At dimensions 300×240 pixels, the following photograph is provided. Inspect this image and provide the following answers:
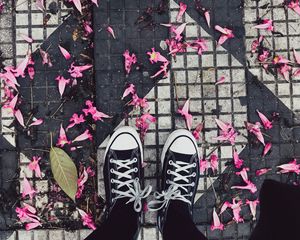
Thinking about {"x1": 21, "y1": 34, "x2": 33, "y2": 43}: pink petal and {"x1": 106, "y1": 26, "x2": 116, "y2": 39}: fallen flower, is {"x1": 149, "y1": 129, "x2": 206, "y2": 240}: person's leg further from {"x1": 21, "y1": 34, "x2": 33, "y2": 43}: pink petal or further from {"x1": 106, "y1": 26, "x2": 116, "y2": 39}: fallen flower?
{"x1": 21, "y1": 34, "x2": 33, "y2": 43}: pink petal

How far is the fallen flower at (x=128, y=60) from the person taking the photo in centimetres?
279

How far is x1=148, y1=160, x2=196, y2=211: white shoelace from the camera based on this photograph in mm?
2758

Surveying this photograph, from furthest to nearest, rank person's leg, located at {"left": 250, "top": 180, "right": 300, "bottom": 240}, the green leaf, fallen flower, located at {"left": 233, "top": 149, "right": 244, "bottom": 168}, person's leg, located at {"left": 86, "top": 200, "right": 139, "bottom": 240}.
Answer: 1. fallen flower, located at {"left": 233, "top": 149, "right": 244, "bottom": 168}
2. the green leaf
3. person's leg, located at {"left": 86, "top": 200, "right": 139, "bottom": 240}
4. person's leg, located at {"left": 250, "top": 180, "right": 300, "bottom": 240}

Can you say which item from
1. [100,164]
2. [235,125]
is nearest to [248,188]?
[235,125]

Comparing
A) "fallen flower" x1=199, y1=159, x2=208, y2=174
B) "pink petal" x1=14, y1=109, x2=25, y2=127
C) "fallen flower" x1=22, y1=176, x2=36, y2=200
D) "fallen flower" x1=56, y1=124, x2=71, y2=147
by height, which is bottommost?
"fallen flower" x1=22, y1=176, x2=36, y2=200

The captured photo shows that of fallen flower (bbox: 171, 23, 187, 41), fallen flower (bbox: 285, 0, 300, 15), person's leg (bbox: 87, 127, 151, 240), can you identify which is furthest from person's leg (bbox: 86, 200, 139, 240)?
fallen flower (bbox: 285, 0, 300, 15)

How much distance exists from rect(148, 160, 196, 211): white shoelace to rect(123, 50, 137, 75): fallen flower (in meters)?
0.58

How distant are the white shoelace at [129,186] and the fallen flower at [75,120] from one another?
0.29 m

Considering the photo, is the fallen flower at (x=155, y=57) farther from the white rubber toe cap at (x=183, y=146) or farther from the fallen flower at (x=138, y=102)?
the white rubber toe cap at (x=183, y=146)

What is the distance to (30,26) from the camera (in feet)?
9.18

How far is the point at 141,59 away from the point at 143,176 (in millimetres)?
673

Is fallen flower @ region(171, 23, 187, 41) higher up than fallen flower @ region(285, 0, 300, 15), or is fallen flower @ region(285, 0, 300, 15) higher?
fallen flower @ region(285, 0, 300, 15)

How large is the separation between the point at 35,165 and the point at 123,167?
1.63ft

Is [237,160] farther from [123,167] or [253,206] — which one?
[123,167]
